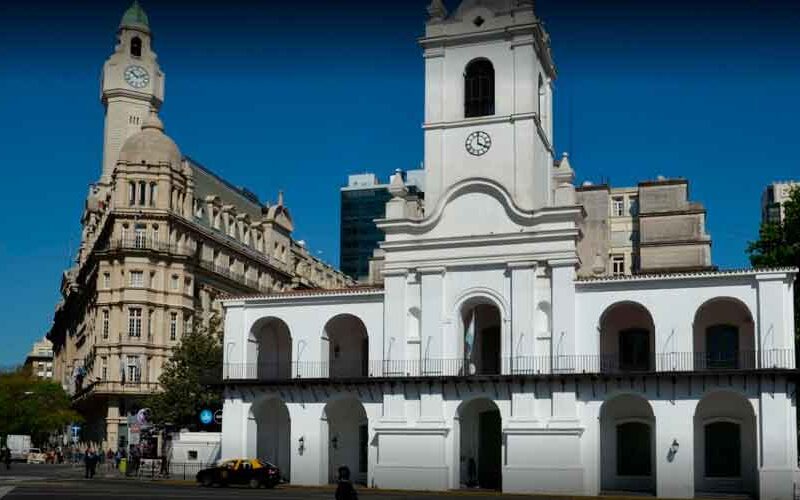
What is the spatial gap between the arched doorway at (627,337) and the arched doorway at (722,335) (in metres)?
2.39

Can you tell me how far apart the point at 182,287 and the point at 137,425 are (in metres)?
26.1

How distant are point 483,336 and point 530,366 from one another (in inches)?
202

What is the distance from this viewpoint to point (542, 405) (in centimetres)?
5053

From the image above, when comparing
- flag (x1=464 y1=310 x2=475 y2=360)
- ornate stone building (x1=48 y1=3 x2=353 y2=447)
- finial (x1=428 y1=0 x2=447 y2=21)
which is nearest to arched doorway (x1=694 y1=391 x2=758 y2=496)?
flag (x1=464 y1=310 x2=475 y2=360)

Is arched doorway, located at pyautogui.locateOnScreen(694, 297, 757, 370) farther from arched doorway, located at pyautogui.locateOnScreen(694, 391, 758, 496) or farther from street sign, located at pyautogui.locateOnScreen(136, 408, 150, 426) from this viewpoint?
street sign, located at pyautogui.locateOnScreen(136, 408, 150, 426)

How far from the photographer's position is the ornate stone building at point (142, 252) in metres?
84.3

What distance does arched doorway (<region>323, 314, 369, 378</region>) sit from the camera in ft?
191

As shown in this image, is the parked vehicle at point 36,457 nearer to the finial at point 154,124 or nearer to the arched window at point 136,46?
the finial at point 154,124

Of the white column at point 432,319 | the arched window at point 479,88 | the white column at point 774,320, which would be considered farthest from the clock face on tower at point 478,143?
the white column at point 774,320

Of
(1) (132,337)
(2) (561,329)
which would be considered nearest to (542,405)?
(2) (561,329)

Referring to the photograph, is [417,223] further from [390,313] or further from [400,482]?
[400,482]

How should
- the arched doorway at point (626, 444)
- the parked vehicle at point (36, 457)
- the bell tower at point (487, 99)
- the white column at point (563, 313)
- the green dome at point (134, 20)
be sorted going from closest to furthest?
the white column at point (563, 313)
the arched doorway at point (626, 444)
the bell tower at point (487, 99)
the parked vehicle at point (36, 457)
the green dome at point (134, 20)

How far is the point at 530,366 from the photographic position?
51094mm

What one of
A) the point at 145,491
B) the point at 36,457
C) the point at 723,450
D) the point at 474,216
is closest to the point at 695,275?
the point at 723,450
